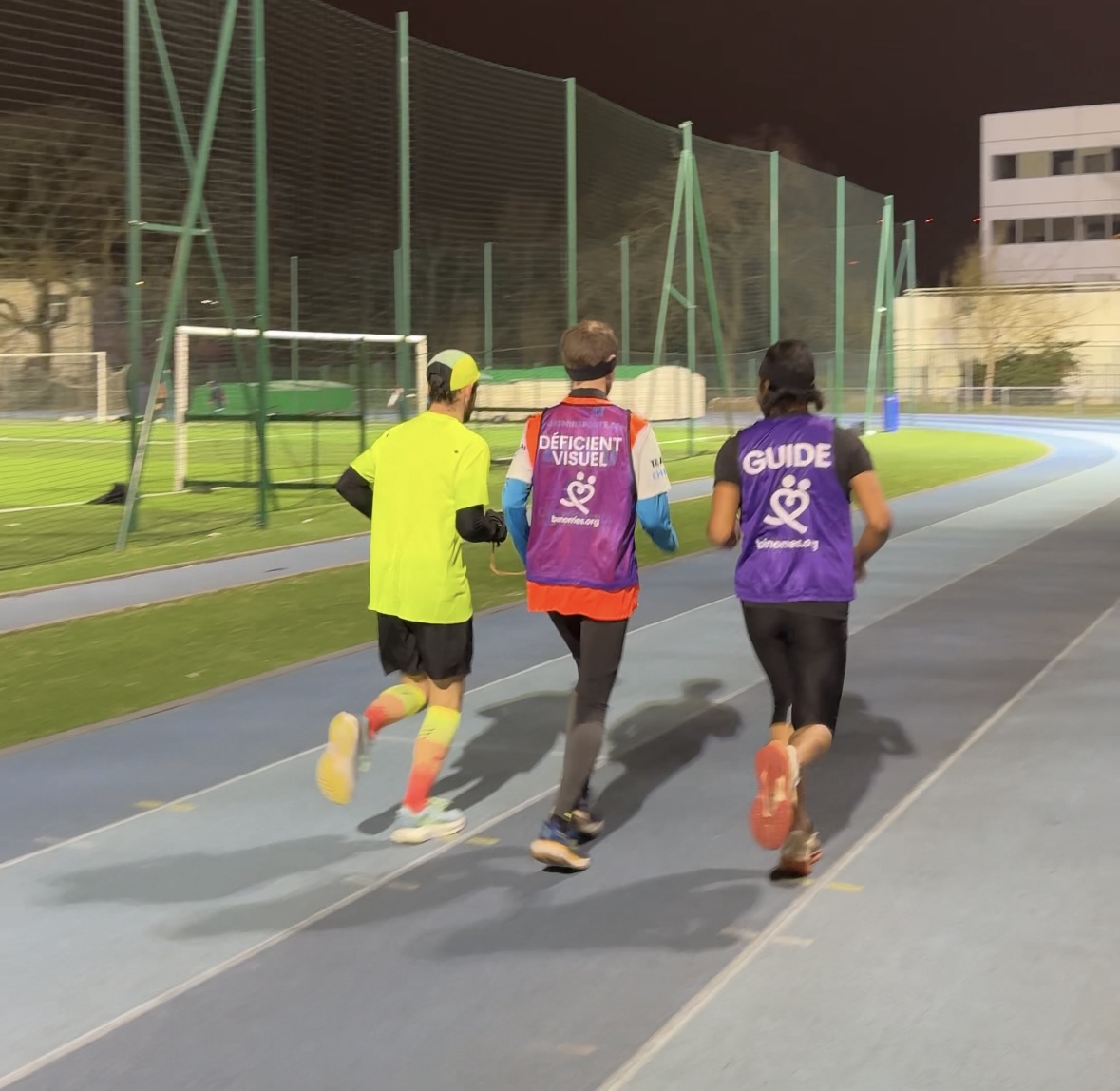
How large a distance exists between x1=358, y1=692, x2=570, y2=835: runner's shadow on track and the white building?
74159 millimetres

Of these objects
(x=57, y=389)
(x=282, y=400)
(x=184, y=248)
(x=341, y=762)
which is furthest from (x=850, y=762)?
(x=57, y=389)

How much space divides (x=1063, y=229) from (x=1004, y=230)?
3.00 meters

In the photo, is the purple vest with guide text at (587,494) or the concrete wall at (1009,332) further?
the concrete wall at (1009,332)

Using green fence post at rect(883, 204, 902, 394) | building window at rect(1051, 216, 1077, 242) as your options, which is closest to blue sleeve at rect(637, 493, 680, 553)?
green fence post at rect(883, 204, 902, 394)

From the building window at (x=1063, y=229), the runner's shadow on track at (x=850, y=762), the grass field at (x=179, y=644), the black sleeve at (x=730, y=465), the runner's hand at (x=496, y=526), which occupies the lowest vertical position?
the grass field at (x=179, y=644)

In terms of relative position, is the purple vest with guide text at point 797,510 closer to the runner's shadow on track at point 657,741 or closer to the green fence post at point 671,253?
the runner's shadow on track at point 657,741

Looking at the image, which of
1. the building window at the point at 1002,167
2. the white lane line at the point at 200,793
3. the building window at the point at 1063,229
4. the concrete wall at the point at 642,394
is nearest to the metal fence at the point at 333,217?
the concrete wall at the point at 642,394

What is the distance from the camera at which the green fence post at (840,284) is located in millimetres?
33750

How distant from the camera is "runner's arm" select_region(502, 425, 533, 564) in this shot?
499 centimetres

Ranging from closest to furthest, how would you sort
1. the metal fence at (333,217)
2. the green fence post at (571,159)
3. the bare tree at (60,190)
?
the metal fence at (333,217)
the bare tree at (60,190)
the green fence post at (571,159)

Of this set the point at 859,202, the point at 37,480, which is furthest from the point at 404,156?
the point at 859,202

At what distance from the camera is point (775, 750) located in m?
4.46

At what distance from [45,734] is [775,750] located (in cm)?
382

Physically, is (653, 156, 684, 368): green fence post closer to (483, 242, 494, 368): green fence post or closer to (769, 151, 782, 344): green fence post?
(483, 242, 494, 368): green fence post
